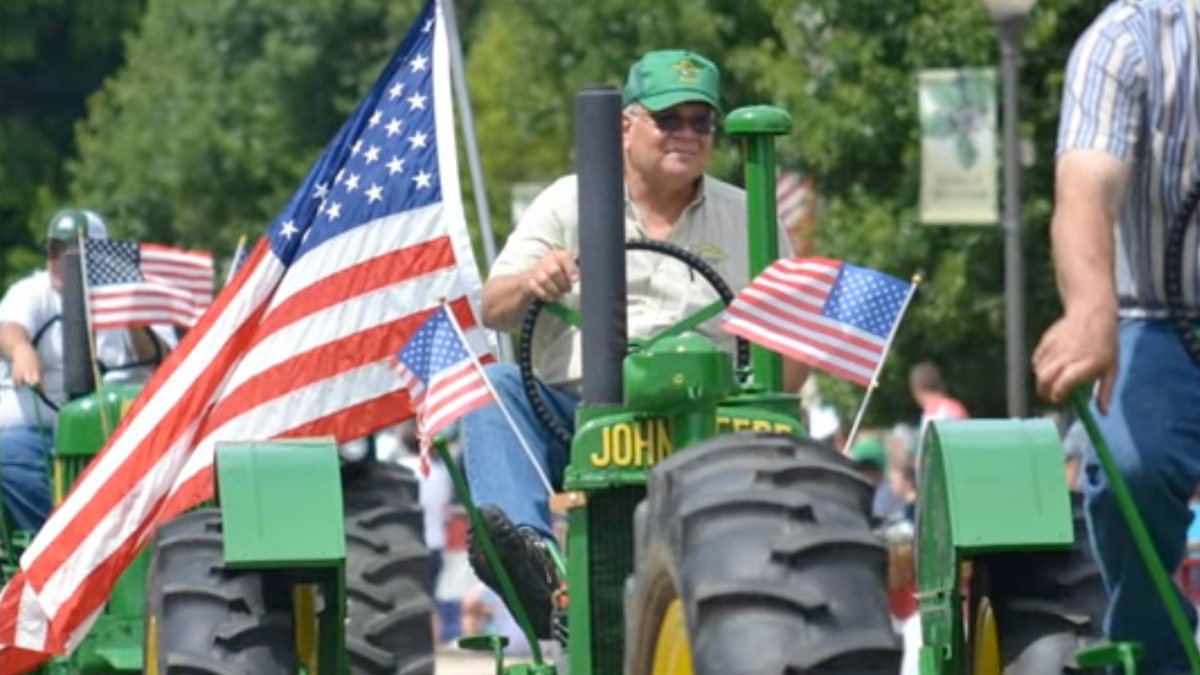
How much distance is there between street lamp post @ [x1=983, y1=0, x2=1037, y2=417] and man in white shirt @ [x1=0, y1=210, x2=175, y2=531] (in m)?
6.40

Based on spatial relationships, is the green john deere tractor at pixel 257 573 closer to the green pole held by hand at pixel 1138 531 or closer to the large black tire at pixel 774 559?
the large black tire at pixel 774 559

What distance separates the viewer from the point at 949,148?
80.7 feet

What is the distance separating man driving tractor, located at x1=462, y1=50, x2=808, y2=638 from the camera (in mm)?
11078

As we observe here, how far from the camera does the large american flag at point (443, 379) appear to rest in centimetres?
1113

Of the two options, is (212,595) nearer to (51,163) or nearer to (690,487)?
(690,487)

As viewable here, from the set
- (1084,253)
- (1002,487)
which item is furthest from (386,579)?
(1084,253)

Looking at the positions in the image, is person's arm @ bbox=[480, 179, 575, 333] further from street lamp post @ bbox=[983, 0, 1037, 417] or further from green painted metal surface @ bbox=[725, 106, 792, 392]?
street lamp post @ bbox=[983, 0, 1037, 417]

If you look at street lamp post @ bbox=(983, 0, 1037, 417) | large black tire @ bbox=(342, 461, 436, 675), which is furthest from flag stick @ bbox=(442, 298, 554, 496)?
street lamp post @ bbox=(983, 0, 1037, 417)

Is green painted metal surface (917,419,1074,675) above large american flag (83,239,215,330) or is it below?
below

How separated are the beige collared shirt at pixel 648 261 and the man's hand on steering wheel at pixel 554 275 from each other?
1.26ft

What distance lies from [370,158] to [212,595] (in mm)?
2929

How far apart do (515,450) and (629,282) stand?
1.83ft

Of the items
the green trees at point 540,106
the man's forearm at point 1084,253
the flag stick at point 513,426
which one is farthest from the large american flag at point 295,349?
the green trees at point 540,106

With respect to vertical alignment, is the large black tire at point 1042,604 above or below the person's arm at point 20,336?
below
